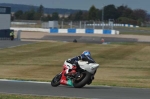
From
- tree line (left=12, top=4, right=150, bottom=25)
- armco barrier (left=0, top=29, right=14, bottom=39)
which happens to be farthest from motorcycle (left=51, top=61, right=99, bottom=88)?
tree line (left=12, top=4, right=150, bottom=25)

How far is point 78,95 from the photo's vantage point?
13.3 m

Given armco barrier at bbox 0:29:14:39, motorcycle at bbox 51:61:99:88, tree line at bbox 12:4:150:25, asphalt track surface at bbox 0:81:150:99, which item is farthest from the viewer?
tree line at bbox 12:4:150:25

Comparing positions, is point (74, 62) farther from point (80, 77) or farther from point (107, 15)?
point (107, 15)

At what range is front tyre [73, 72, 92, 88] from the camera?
14.5m

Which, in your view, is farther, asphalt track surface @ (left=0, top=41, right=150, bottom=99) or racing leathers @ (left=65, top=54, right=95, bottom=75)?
racing leathers @ (left=65, top=54, right=95, bottom=75)

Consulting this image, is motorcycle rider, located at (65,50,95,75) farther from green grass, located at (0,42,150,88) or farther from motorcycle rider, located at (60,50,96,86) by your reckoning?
green grass, located at (0,42,150,88)

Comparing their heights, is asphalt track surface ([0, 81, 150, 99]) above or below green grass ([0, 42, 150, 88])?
above

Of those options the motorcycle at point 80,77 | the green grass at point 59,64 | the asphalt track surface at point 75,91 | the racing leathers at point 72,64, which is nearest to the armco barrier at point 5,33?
the green grass at point 59,64

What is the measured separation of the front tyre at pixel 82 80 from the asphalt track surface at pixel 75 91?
163mm

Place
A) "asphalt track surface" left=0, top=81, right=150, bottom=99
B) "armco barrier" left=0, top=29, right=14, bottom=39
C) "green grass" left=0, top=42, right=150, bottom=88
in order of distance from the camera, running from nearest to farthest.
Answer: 1. "asphalt track surface" left=0, top=81, right=150, bottom=99
2. "green grass" left=0, top=42, right=150, bottom=88
3. "armco barrier" left=0, top=29, right=14, bottom=39

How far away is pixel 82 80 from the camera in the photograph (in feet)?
48.5

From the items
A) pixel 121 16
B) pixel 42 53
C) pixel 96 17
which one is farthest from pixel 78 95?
pixel 121 16

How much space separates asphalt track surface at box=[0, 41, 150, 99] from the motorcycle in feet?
0.58

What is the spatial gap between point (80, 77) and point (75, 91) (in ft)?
2.29
